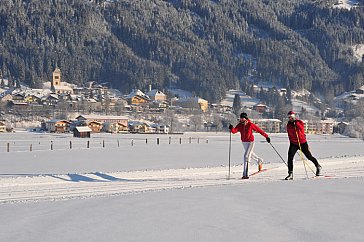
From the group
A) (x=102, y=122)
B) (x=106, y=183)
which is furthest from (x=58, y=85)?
(x=106, y=183)

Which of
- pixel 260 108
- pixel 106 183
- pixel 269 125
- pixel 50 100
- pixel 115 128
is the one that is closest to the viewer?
pixel 106 183

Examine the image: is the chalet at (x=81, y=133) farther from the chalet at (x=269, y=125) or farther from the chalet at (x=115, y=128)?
the chalet at (x=269, y=125)

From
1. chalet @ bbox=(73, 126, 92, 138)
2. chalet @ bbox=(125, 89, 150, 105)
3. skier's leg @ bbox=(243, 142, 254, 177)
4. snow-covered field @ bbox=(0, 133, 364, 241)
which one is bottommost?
chalet @ bbox=(73, 126, 92, 138)

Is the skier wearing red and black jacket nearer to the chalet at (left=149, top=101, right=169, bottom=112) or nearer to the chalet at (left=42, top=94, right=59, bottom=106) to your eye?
the chalet at (left=149, top=101, right=169, bottom=112)

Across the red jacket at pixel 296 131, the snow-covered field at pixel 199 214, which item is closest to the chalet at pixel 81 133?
the red jacket at pixel 296 131

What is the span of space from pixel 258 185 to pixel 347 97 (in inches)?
7433

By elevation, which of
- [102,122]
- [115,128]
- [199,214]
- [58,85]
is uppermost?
[58,85]

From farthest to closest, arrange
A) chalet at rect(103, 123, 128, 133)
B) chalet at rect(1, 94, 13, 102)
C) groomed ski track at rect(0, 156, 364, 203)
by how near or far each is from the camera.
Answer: chalet at rect(1, 94, 13, 102), chalet at rect(103, 123, 128, 133), groomed ski track at rect(0, 156, 364, 203)

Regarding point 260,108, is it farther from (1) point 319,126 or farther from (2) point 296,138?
(2) point 296,138

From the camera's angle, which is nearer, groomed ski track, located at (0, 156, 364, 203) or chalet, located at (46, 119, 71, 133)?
groomed ski track, located at (0, 156, 364, 203)

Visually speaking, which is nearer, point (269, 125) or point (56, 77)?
point (269, 125)

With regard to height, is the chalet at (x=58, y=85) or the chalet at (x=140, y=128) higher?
the chalet at (x=58, y=85)

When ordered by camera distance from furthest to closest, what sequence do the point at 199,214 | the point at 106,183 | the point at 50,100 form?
the point at 50,100
the point at 106,183
the point at 199,214

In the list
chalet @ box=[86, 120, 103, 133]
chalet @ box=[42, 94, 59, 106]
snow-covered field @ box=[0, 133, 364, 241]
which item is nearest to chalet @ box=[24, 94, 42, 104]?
chalet @ box=[42, 94, 59, 106]
